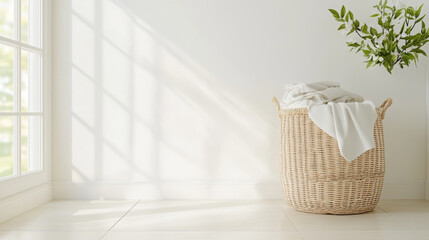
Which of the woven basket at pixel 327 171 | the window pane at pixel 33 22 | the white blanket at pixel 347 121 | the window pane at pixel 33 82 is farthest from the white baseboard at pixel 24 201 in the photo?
the white blanket at pixel 347 121

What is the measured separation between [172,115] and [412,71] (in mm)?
1371

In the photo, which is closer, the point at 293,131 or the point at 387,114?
the point at 293,131

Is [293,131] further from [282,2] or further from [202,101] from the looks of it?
[282,2]

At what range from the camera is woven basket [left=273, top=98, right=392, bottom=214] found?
2010 millimetres

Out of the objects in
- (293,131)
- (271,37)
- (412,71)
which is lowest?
(293,131)

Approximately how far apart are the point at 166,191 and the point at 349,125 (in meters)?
1.07

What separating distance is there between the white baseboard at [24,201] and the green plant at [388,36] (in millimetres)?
1793

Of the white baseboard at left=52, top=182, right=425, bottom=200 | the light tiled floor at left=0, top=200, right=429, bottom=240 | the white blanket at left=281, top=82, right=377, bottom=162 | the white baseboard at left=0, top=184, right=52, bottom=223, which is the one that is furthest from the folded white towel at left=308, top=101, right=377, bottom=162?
the white baseboard at left=0, top=184, right=52, bottom=223

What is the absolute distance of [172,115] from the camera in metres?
2.45

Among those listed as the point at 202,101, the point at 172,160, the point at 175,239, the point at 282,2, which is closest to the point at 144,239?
the point at 175,239

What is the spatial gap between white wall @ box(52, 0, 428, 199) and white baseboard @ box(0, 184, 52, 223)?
0.44 ft

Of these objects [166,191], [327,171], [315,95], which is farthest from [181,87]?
[327,171]

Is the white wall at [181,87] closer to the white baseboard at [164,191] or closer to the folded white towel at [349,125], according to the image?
the white baseboard at [164,191]

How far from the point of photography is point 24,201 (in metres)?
2.10
